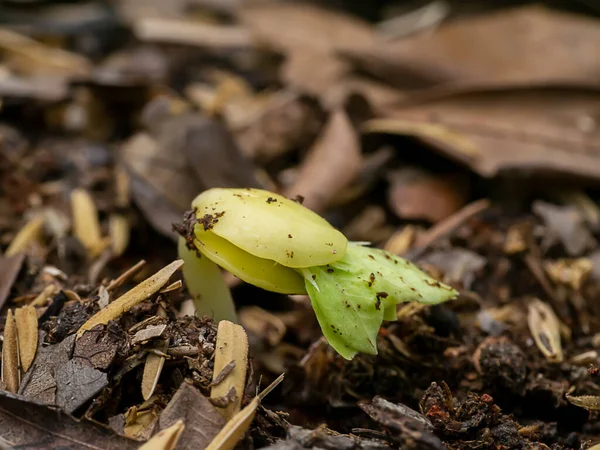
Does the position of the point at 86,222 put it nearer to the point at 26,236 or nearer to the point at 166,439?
the point at 26,236

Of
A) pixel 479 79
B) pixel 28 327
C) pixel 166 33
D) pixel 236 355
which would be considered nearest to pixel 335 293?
pixel 236 355

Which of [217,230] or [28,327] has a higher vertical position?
[217,230]

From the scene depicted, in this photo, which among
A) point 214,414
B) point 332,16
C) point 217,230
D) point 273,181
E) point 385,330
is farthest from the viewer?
point 332,16

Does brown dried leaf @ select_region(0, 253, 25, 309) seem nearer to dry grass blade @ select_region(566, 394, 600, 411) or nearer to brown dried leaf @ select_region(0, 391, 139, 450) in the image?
brown dried leaf @ select_region(0, 391, 139, 450)

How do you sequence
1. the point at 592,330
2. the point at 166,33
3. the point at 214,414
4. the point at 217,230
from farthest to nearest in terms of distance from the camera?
the point at 166,33 → the point at 592,330 → the point at 217,230 → the point at 214,414

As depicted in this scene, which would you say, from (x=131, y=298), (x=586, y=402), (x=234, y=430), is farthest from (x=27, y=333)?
(x=586, y=402)

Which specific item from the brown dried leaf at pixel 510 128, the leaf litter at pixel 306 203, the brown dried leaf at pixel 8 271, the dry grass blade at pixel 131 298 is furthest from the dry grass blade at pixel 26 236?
the brown dried leaf at pixel 510 128

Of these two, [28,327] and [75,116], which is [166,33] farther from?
[28,327]
